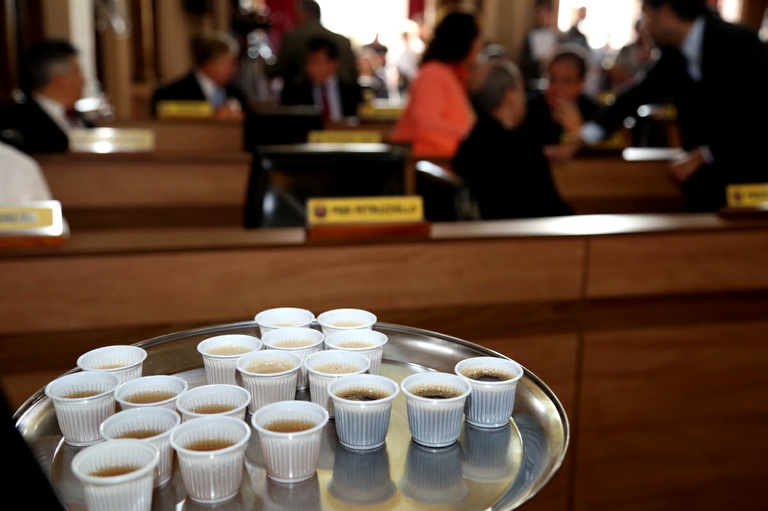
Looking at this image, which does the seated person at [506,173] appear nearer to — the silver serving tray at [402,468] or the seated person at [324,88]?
the silver serving tray at [402,468]

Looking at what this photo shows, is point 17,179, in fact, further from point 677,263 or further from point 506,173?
point 677,263

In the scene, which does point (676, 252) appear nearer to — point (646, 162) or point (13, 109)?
point (646, 162)

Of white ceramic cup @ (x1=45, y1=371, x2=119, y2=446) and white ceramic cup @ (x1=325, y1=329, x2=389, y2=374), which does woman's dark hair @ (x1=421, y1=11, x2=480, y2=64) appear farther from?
white ceramic cup @ (x1=45, y1=371, x2=119, y2=446)

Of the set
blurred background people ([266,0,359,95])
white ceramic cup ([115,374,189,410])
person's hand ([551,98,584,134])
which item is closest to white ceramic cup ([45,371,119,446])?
white ceramic cup ([115,374,189,410])

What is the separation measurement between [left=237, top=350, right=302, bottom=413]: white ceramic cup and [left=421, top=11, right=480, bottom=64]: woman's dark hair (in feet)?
10.4

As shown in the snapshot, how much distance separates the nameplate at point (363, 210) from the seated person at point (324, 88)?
12.1 ft

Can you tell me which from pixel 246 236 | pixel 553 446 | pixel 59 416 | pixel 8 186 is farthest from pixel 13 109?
pixel 553 446

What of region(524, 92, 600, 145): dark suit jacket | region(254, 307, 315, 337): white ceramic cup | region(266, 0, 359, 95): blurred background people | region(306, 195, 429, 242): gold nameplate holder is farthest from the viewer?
region(266, 0, 359, 95): blurred background people

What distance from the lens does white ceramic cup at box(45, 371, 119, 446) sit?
942 millimetres

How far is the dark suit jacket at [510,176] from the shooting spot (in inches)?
109

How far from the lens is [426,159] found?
11.7 feet

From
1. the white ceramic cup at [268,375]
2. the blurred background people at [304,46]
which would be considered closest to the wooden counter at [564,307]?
the white ceramic cup at [268,375]

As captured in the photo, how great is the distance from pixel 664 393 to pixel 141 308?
1.45m

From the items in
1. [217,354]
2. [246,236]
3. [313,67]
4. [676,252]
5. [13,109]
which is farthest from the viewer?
[313,67]
